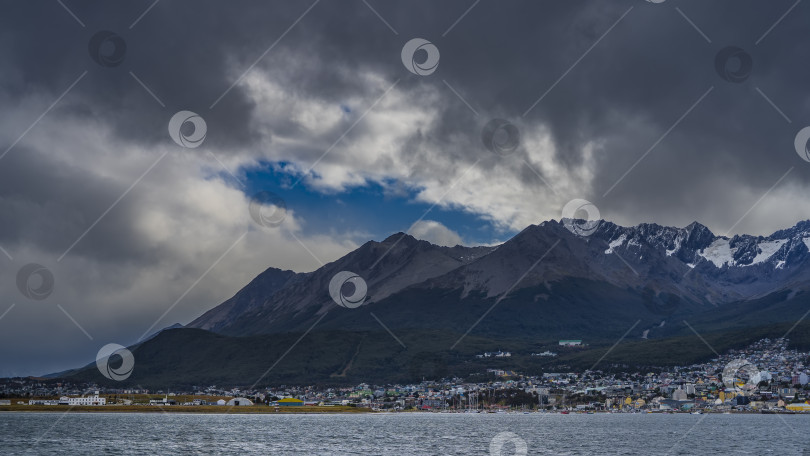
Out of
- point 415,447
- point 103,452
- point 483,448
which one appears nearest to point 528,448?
point 483,448

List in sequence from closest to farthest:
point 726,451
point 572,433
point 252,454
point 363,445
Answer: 1. point 252,454
2. point 726,451
3. point 363,445
4. point 572,433

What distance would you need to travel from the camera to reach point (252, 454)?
361ft

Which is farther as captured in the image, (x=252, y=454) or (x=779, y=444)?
(x=779, y=444)

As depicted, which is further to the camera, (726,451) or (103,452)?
(726,451)

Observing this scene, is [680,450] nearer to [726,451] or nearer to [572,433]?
[726,451]

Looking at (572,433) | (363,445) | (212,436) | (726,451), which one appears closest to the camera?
(726,451)

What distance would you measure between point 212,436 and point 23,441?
34.7 m

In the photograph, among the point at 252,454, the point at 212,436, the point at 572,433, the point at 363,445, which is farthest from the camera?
the point at 572,433

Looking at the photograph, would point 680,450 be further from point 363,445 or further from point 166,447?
point 166,447

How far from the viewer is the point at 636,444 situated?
447 ft

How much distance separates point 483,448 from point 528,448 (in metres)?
7.82

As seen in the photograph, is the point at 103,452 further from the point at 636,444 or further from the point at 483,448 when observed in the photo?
the point at 636,444

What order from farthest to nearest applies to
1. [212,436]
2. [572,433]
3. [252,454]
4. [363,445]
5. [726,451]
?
[572,433] < [212,436] < [363,445] < [726,451] < [252,454]

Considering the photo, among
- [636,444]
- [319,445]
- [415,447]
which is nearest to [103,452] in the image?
[319,445]
